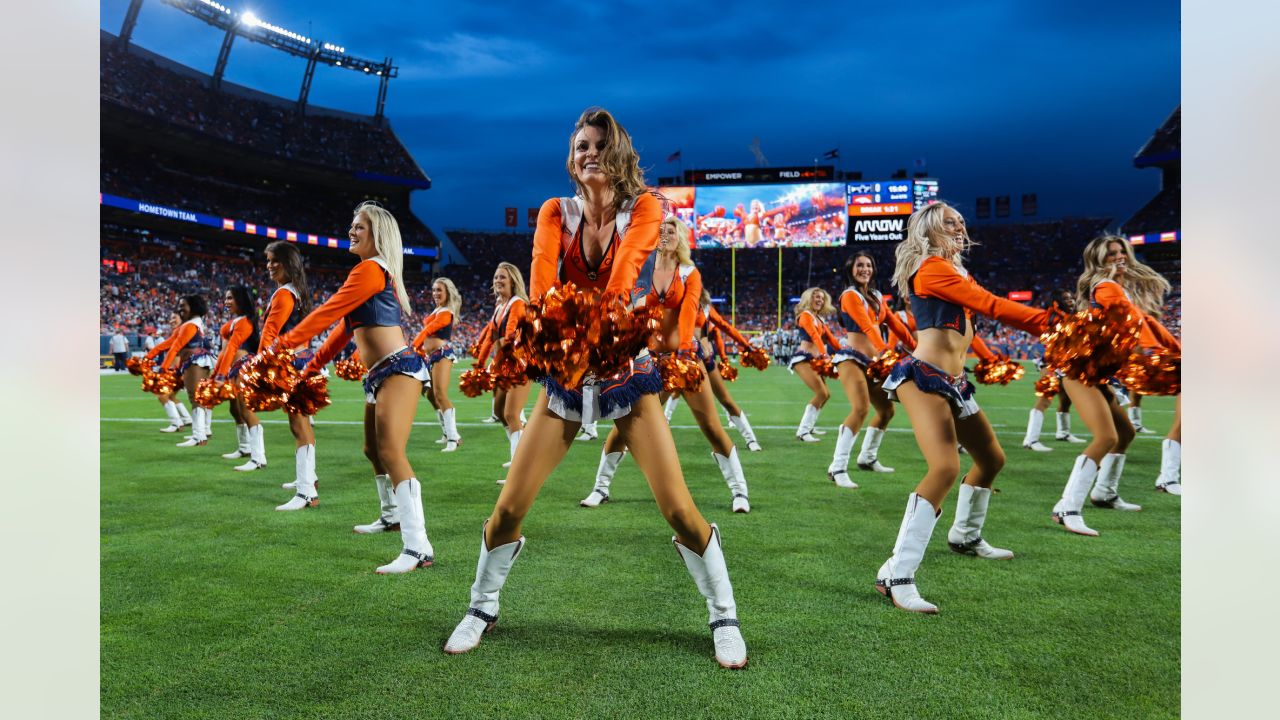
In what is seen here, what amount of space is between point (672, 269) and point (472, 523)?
7.26 ft

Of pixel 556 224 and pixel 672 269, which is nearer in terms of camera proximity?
pixel 556 224

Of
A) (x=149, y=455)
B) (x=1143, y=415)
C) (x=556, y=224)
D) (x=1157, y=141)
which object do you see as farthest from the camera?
(x=1157, y=141)

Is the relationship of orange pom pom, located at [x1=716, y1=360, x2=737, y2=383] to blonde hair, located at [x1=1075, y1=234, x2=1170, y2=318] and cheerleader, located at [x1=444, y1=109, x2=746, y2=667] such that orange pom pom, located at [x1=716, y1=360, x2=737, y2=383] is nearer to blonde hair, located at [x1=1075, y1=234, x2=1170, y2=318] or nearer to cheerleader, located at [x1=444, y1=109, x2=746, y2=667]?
blonde hair, located at [x1=1075, y1=234, x2=1170, y2=318]

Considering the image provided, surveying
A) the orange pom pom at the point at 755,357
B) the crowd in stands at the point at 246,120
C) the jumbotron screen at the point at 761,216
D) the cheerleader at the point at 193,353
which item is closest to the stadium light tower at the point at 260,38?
the crowd in stands at the point at 246,120

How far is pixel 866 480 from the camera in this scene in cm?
669

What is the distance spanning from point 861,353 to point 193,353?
7518mm

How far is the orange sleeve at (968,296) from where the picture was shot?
10.3 feet

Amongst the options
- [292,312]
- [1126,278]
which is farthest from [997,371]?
[292,312]

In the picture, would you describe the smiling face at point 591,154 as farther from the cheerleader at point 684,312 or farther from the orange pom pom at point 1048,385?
the orange pom pom at point 1048,385

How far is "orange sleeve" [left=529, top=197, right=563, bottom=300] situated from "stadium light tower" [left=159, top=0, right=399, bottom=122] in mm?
40226

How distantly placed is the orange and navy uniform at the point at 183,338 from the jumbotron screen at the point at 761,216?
35.7m
